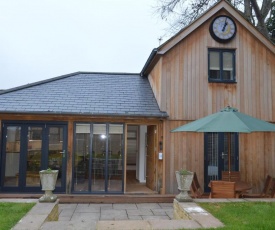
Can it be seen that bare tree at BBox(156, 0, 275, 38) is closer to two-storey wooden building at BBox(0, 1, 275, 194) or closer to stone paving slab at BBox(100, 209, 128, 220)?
two-storey wooden building at BBox(0, 1, 275, 194)

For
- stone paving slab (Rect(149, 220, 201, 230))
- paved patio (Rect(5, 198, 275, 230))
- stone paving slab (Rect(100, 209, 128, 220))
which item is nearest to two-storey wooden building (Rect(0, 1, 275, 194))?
paved patio (Rect(5, 198, 275, 230))

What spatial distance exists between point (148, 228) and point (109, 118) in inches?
216

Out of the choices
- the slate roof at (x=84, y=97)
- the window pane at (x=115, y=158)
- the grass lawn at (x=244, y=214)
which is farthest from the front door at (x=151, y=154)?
the grass lawn at (x=244, y=214)

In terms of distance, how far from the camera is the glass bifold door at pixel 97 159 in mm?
9984

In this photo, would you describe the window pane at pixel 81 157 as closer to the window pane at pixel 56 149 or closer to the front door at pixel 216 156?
the window pane at pixel 56 149

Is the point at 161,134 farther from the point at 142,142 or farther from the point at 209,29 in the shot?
the point at 209,29

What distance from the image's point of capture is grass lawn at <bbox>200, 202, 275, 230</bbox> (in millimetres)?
5181

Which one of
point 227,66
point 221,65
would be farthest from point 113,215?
point 227,66

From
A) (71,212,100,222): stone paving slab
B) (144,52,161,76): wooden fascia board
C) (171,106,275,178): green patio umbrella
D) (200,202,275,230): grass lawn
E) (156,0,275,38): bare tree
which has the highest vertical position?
(156,0,275,38): bare tree

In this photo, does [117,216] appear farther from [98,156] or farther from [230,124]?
[230,124]

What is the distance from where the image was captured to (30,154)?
32.7 feet

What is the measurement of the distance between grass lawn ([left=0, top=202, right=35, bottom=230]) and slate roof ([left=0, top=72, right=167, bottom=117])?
148 inches

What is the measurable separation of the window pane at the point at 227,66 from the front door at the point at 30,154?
5.87m

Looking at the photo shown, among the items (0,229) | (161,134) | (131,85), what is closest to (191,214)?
(0,229)
